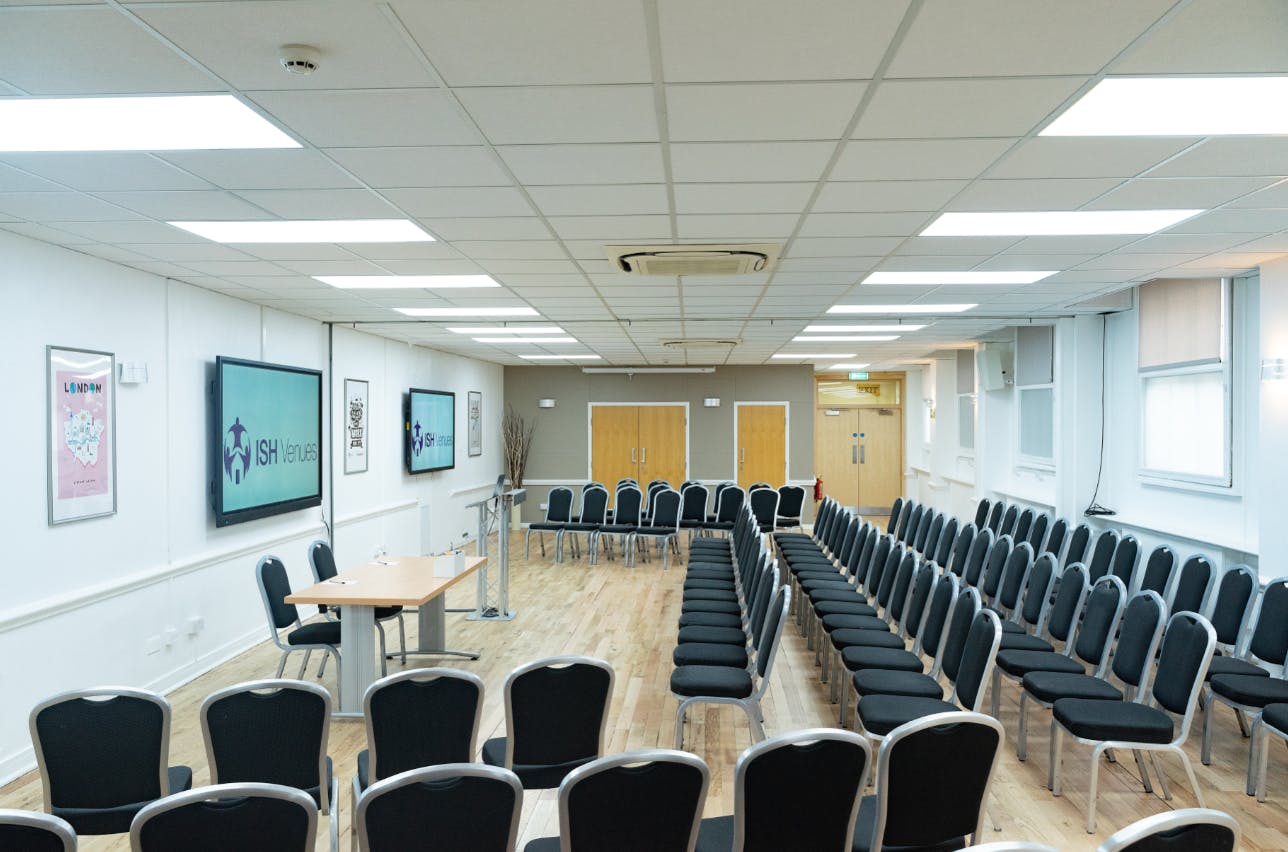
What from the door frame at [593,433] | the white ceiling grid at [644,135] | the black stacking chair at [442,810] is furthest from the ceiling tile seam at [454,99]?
the door frame at [593,433]

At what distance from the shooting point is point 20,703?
4762 mm

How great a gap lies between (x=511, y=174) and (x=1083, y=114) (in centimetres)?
224

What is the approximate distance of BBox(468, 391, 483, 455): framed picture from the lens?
13.9 meters

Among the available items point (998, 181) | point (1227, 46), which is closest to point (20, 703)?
point (998, 181)

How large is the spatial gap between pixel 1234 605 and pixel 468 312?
21.5ft

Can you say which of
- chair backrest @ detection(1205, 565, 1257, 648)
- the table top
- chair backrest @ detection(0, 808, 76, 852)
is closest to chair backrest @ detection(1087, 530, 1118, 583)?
chair backrest @ detection(1205, 565, 1257, 648)

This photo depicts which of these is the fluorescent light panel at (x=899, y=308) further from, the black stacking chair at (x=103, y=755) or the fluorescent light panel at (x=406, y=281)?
the black stacking chair at (x=103, y=755)

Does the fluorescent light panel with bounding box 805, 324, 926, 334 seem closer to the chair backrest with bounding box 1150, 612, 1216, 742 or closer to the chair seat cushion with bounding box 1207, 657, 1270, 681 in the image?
the chair seat cushion with bounding box 1207, 657, 1270, 681

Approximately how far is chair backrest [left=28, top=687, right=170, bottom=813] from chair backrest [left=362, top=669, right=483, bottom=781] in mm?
766

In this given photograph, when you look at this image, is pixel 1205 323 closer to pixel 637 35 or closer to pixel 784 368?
pixel 637 35

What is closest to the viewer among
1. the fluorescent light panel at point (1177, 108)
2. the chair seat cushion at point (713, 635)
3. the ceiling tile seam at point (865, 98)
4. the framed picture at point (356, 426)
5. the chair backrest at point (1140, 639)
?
the ceiling tile seam at point (865, 98)

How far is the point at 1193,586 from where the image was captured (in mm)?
5578

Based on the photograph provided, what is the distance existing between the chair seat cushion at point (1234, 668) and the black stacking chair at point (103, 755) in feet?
16.8

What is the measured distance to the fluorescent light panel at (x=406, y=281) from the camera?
247 inches
